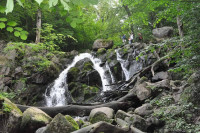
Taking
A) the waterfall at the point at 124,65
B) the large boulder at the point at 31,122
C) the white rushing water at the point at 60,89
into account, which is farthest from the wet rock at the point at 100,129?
the waterfall at the point at 124,65

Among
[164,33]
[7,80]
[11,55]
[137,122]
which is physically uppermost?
[164,33]

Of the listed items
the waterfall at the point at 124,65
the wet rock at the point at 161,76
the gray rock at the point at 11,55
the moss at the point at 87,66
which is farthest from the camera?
the moss at the point at 87,66

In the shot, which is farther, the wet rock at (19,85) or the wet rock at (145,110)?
the wet rock at (19,85)

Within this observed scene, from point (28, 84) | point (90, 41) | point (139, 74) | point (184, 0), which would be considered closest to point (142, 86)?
point (139, 74)

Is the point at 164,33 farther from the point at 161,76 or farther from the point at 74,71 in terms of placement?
the point at 74,71

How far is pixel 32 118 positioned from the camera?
15.7ft

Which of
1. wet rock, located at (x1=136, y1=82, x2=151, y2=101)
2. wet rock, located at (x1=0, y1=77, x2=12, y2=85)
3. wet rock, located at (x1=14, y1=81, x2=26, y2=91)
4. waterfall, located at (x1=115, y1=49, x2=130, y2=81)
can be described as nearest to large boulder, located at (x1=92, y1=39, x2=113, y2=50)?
waterfall, located at (x1=115, y1=49, x2=130, y2=81)

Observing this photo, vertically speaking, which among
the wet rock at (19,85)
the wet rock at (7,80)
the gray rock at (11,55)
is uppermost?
the gray rock at (11,55)

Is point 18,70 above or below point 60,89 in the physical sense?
above

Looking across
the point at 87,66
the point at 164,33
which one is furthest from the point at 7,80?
the point at 164,33

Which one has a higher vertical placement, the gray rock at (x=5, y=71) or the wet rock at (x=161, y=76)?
the gray rock at (x=5, y=71)

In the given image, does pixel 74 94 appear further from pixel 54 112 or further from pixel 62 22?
pixel 62 22

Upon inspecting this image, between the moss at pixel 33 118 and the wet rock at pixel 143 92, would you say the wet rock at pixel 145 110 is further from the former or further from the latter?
the moss at pixel 33 118

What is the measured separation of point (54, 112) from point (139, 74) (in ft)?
16.5
